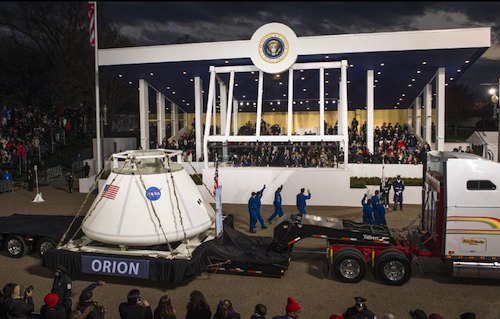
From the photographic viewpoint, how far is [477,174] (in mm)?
9727

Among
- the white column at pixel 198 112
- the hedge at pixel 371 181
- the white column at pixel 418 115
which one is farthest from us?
the white column at pixel 418 115

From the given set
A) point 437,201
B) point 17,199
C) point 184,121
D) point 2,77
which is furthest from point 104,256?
point 2,77

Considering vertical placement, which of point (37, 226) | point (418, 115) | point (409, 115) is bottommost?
point (37, 226)

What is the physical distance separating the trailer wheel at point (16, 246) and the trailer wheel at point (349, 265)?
29.2 ft

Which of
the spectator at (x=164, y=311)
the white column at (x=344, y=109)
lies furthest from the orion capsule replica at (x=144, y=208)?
the white column at (x=344, y=109)

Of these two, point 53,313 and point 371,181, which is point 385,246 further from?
point 371,181

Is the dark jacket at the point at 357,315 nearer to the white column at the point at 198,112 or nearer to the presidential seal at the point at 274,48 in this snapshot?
the presidential seal at the point at 274,48

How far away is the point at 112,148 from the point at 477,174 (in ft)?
99.2

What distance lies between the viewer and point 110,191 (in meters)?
11.4

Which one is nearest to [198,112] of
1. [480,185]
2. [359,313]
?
[480,185]

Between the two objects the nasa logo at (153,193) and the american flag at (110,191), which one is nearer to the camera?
the nasa logo at (153,193)

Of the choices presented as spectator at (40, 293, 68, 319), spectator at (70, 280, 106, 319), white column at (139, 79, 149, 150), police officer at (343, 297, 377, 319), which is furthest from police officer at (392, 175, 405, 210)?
white column at (139, 79, 149, 150)

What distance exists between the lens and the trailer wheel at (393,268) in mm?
10039

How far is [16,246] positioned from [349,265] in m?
9.50
